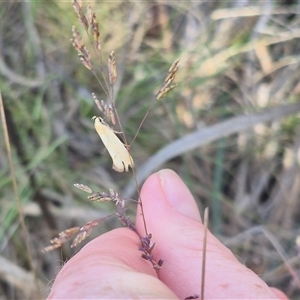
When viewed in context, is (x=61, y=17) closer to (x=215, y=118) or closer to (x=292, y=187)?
(x=215, y=118)

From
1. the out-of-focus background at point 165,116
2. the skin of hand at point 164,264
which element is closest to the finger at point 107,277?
the skin of hand at point 164,264

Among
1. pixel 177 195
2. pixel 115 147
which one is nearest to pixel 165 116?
pixel 177 195

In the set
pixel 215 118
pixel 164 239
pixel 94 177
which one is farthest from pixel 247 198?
pixel 164 239

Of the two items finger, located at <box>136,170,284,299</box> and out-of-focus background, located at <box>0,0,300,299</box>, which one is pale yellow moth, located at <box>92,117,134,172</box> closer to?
finger, located at <box>136,170,284,299</box>

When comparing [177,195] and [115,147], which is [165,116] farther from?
[115,147]

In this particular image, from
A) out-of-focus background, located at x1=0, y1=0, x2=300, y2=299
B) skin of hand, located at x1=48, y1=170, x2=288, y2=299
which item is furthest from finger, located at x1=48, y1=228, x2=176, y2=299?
out-of-focus background, located at x1=0, y1=0, x2=300, y2=299

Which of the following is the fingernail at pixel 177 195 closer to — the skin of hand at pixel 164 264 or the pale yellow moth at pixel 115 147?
the skin of hand at pixel 164 264
